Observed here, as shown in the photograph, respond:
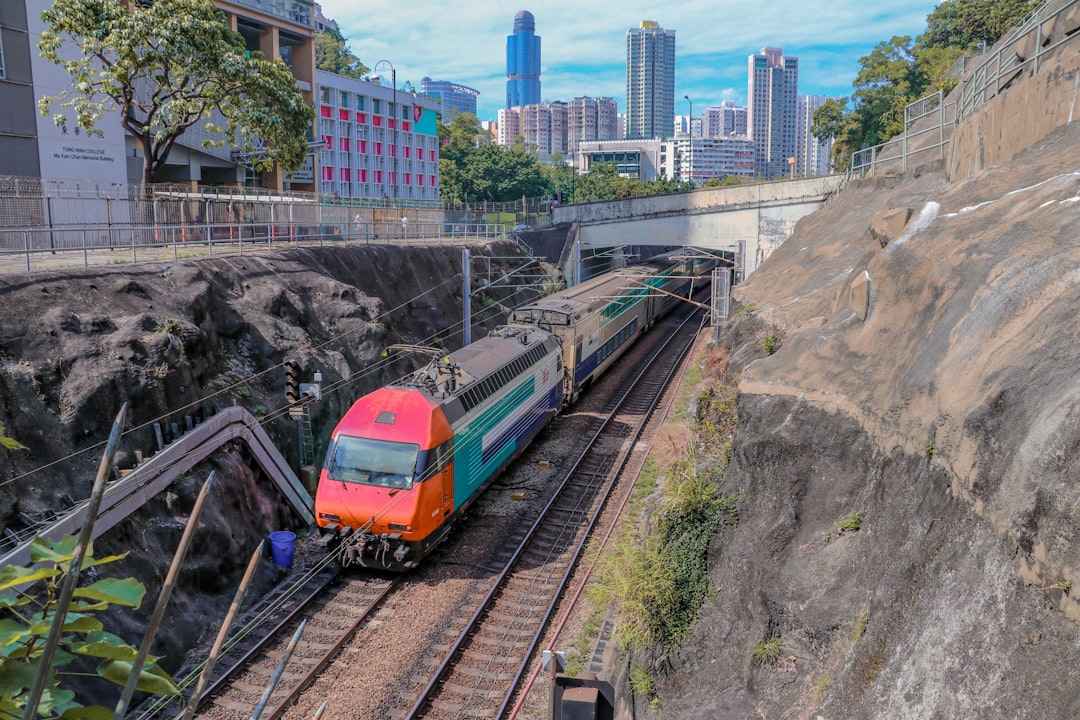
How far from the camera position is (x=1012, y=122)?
16.1 meters

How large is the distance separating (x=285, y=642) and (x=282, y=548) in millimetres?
3382

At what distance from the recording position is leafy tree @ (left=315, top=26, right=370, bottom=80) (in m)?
118

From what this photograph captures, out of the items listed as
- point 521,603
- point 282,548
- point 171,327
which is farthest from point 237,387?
point 521,603

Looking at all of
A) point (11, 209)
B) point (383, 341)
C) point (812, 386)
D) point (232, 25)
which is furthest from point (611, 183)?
point (812, 386)

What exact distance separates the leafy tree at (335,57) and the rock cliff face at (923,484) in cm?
11328

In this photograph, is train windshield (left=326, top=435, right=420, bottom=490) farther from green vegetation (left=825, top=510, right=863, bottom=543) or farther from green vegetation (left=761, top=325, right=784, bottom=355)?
green vegetation (left=825, top=510, right=863, bottom=543)

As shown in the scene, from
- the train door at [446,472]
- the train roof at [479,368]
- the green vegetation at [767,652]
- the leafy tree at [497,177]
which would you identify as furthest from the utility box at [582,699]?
the leafy tree at [497,177]

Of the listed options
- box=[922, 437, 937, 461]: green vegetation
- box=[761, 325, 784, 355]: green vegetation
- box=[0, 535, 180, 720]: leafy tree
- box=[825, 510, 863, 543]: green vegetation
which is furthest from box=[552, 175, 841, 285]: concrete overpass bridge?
box=[0, 535, 180, 720]: leafy tree

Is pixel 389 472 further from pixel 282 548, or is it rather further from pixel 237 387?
pixel 237 387

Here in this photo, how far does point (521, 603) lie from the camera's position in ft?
58.8

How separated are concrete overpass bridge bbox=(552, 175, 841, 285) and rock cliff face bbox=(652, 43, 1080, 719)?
2853 cm

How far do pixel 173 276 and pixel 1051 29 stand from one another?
944 inches

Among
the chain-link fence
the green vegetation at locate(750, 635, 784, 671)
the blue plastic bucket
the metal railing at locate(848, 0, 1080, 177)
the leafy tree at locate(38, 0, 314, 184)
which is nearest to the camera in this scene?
the green vegetation at locate(750, 635, 784, 671)

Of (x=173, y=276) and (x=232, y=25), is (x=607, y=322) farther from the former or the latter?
(x=232, y=25)
